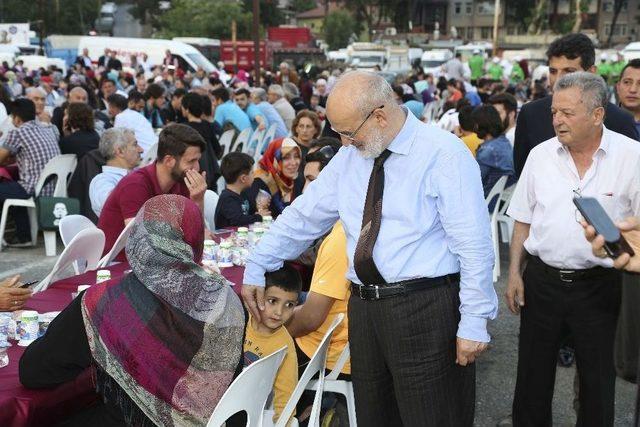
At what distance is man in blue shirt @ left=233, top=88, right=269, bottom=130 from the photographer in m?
10.9

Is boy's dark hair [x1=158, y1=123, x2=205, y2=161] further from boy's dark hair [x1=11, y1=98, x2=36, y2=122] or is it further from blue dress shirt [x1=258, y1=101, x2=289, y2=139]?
blue dress shirt [x1=258, y1=101, x2=289, y2=139]

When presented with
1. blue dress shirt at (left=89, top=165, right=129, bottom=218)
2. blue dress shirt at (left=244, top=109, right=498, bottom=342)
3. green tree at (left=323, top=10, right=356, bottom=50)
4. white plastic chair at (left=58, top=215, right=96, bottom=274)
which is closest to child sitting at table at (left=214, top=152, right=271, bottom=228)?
blue dress shirt at (left=89, top=165, right=129, bottom=218)

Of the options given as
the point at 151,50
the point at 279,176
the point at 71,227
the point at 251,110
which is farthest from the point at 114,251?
the point at 151,50

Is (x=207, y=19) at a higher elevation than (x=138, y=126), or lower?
higher

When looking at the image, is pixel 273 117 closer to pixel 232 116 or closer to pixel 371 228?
pixel 232 116

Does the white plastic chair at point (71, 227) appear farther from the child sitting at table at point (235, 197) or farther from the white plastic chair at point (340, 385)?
the white plastic chair at point (340, 385)

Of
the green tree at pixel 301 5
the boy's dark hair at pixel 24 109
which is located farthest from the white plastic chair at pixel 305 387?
the green tree at pixel 301 5

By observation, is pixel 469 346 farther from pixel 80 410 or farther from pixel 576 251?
pixel 80 410

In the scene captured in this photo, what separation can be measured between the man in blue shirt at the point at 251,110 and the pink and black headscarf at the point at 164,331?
8364mm

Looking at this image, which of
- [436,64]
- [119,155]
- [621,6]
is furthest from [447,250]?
[621,6]

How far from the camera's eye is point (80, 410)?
3.11 m

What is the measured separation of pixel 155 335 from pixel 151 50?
26.8m

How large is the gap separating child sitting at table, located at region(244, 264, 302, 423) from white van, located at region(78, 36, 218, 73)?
2408cm

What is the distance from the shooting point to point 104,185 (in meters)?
5.70
